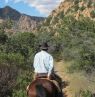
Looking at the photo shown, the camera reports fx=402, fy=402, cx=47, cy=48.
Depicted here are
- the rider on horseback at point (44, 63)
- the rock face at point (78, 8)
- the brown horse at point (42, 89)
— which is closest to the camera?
the brown horse at point (42, 89)

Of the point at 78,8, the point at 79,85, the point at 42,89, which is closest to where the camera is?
the point at 42,89

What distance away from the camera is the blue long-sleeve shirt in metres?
10.5

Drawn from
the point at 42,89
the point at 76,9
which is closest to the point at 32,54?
the point at 42,89

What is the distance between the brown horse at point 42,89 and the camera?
33.3 ft

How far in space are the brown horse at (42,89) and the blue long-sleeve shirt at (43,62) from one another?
0.28 meters

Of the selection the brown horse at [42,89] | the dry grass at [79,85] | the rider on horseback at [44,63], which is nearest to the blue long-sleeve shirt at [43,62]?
the rider on horseback at [44,63]

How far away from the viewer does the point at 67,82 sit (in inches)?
1054

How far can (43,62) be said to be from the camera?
10.5 metres

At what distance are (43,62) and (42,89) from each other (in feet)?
2.46

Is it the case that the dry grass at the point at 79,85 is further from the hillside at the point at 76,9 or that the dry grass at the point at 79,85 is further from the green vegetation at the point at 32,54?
the hillside at the point at 76,9

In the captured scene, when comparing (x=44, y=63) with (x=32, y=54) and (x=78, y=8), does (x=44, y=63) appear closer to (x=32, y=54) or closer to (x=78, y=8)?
(x=32, y=54)

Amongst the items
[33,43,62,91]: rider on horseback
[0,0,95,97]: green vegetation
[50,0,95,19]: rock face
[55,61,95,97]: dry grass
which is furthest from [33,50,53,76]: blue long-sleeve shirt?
[50,0,95,19]: rock face

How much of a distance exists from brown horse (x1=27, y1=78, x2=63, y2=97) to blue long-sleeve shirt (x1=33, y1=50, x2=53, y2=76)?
28cm

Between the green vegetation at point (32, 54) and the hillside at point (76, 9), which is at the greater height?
the hillside at point (76, 9)
